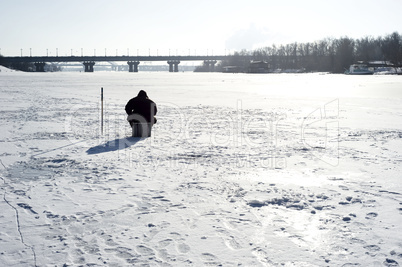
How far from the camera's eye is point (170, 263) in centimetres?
385

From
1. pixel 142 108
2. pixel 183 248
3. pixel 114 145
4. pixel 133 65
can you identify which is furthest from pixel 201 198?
pixel 133 65

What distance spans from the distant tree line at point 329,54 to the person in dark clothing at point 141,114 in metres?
100

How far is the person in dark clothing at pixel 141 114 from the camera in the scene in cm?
1095

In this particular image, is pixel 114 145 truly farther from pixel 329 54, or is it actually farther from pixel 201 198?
pixel 329 54

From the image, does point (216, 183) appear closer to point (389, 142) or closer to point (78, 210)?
point (78, 210)

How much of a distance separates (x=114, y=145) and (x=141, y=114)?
1.49 m

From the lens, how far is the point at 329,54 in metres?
138

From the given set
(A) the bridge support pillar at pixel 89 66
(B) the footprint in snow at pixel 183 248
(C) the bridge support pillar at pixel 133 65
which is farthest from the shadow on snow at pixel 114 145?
(C) the bridge support pillar at pixel 133 65

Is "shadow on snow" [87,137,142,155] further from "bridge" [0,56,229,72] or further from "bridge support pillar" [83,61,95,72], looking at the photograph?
"bridge support pillar" [83,61,95,72]

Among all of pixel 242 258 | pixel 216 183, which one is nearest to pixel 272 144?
pixel 216 183

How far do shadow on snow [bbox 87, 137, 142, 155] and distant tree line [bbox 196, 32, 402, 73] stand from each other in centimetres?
10082

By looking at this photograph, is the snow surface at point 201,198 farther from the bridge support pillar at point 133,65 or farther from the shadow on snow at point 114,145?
the bridge support pillar at point 133,65

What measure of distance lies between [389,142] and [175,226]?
7379 millimetres

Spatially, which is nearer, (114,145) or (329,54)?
(114,145)
